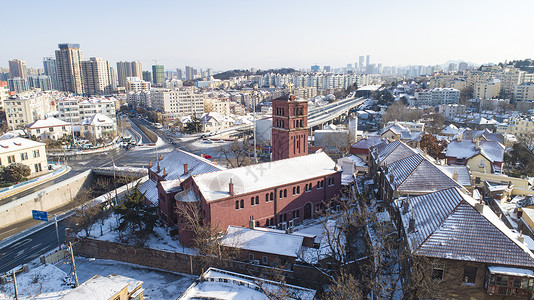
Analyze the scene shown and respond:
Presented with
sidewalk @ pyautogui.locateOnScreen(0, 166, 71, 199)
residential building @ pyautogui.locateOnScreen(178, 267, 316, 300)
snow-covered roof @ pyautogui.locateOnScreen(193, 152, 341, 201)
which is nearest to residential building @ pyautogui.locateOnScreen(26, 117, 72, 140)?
sidewalk @ pyautogui.locateOnScreen(0, 166, 71, 199)

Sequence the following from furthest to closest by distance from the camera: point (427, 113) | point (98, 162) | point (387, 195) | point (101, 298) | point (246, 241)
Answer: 1. point (427, 113)
2. point (98, 162)
3. point (387, 195)
4. point (246, 241)
5. point (101, 298)

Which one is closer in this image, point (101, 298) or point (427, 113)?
point (101, 298)

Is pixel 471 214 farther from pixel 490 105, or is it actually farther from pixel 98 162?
pixel 490 105

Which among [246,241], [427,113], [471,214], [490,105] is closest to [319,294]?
[246,241]

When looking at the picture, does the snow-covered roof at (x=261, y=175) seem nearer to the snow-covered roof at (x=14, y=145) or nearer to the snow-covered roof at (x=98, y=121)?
the snow-covered roof at (x=14, y=145)

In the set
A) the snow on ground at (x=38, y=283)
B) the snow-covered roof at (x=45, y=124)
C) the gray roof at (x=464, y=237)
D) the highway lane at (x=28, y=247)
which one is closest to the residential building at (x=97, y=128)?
the snow-covered roof at (x=45, y=124)

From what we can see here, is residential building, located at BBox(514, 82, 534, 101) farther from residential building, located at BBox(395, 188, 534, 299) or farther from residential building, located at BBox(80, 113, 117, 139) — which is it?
residential building, located at BBox(80, 113, 117, 139)

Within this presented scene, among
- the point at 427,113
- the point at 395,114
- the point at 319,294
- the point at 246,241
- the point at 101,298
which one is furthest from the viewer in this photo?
the point at 427,113

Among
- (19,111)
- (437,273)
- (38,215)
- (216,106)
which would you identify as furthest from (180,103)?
(437,273)
